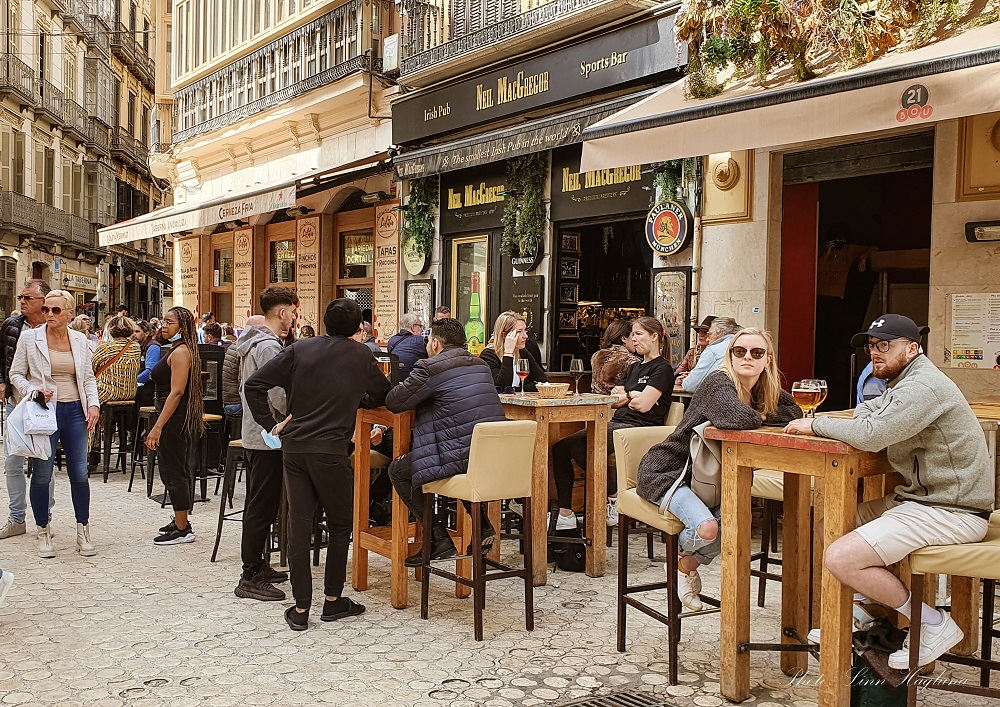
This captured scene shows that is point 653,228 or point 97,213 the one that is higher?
point 97,213

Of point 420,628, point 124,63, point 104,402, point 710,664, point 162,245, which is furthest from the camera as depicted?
point 162,245

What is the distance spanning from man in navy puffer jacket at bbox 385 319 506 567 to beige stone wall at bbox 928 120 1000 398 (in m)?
4.01

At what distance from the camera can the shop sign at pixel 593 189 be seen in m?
10.4

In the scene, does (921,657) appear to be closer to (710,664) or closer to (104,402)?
(710,664)

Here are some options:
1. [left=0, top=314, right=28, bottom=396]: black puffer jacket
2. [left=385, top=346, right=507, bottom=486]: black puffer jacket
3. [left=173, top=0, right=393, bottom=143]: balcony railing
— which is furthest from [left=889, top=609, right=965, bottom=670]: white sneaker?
[left=173, top=0, right=393, bottom=143]: balcony railing

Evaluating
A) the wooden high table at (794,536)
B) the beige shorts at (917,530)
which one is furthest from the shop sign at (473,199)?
the beige shorts at (917,530)

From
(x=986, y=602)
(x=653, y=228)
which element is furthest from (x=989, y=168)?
(x=986, y=602)

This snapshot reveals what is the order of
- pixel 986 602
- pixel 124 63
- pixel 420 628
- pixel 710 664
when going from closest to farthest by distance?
pixel 986 602 < pixel 710 664 < pixel 420 628 < pixel 124 63

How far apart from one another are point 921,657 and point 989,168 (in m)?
4.93

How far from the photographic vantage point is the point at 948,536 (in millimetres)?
3656

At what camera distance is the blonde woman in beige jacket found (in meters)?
6.72

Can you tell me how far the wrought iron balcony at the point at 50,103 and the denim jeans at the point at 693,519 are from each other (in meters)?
30.8

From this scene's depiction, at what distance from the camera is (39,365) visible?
22.0ft

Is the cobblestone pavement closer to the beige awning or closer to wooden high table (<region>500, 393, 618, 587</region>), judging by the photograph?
wooden high table (<region>500, 393, 618, 587</region>)
